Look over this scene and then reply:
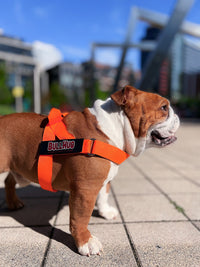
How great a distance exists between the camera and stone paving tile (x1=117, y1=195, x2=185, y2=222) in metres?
3.14

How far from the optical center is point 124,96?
241 centimetres

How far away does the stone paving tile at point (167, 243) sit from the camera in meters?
2.22

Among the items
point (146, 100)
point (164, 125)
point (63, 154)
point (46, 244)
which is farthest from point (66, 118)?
point (46, 244)

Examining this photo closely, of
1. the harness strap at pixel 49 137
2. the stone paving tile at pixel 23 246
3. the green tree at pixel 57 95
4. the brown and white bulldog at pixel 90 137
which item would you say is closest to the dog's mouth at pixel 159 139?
the brown and white bulldog at pixel 90 137

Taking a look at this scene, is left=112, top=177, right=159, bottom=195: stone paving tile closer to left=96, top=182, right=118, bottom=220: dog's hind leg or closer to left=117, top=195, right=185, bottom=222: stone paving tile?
left=117, top=195, right=185, bottom=222: stone paving tile

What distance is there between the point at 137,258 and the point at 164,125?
4.42ft

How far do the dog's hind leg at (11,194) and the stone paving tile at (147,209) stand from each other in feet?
4.96

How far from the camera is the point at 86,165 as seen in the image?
2379 millimetres

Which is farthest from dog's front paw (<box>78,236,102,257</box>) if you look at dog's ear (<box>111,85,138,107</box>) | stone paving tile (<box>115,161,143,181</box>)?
stone paving tile (<box>115,161,143,181</box>)

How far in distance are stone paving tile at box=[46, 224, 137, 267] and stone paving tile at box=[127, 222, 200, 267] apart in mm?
132

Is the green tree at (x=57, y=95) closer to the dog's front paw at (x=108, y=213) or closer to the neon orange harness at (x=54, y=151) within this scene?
the dog's front paw at (x=108, y=213)

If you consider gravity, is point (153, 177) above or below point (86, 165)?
below

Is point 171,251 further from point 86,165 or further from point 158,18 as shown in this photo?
point 158,18

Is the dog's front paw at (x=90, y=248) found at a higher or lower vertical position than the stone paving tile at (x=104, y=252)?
higher
